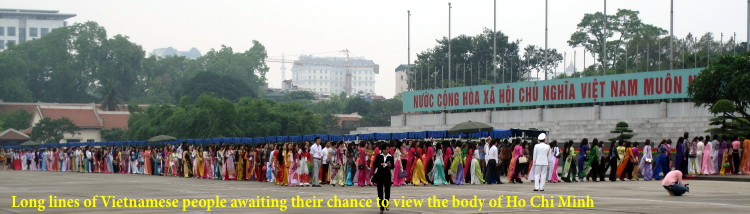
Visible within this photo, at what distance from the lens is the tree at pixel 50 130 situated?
3927 inches

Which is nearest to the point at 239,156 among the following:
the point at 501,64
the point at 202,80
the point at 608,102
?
the point at 608,102

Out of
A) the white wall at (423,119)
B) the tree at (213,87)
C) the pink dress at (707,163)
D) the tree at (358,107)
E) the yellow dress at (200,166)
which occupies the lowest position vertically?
the yellow dress at (200,166)

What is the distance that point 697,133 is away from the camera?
146 ft

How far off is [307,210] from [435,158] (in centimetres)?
1132

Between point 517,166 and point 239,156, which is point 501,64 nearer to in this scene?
point 239,156

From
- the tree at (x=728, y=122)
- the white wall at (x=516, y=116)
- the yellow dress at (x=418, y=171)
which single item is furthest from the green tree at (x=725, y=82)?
the white wall at (x=516, y=116)

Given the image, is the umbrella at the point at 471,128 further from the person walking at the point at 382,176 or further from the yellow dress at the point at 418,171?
the person walking at the point at 382,176

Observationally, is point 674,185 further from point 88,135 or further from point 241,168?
point 88,135

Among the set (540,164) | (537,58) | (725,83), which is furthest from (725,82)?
(537,58)

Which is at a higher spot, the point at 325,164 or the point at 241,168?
the point at 325,164

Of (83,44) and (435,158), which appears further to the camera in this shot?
(83,44)

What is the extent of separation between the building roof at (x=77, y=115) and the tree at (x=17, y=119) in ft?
5.73

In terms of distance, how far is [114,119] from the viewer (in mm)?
113062

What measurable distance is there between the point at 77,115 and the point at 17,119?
19.3 feet
